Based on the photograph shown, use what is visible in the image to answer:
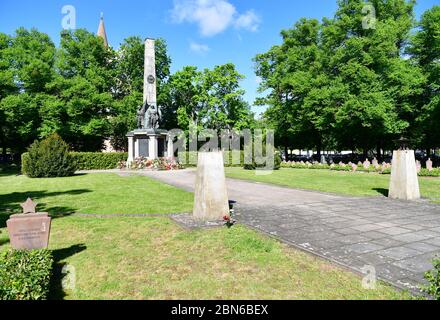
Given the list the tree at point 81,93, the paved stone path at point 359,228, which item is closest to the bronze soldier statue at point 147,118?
the tree at point 81,93

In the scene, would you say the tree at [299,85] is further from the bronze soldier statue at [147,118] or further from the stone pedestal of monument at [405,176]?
the stone pedestal of monument at [405,176]

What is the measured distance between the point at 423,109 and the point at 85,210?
104ft

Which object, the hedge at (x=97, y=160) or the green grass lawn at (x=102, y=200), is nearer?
the green grass lawn at (x=102, y=200)

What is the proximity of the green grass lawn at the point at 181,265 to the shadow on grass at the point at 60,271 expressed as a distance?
0.02 meters

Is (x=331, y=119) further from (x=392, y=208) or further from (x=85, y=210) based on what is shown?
(x=85, y=210)

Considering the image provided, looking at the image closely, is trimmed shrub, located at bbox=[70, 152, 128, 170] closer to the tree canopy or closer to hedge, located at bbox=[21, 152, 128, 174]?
hedge, located at bbox=[21, 152, 128, 174]

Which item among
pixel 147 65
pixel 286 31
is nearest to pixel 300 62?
pixel 286 31

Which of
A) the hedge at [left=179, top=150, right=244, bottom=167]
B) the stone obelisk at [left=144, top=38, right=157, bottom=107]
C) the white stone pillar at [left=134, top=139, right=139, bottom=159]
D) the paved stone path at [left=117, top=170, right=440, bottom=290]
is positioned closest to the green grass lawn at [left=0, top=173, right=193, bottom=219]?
the paved stone path at [left=117, top=170, right=440, bottom=290]

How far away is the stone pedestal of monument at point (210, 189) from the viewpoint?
8883mm

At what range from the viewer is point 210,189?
29.2ft

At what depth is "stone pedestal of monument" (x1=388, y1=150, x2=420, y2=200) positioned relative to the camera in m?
12.2

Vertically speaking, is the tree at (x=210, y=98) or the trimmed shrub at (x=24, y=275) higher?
the tree at (x=210, y=98)

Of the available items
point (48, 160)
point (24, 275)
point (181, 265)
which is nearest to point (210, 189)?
point (181, 265)

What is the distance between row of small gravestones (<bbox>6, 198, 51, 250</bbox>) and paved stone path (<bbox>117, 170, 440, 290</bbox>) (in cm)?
491
